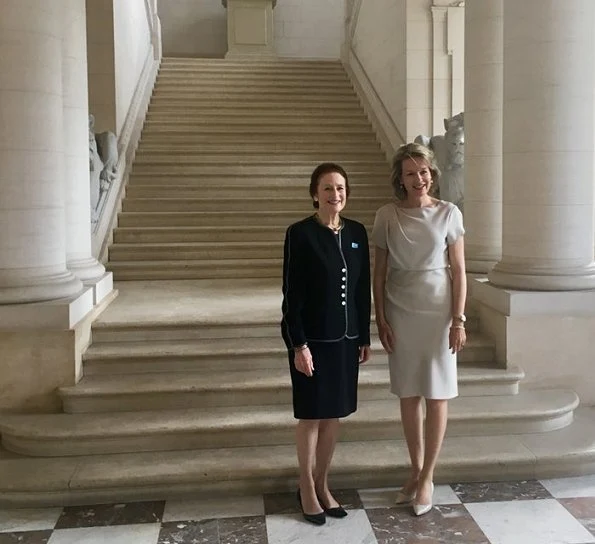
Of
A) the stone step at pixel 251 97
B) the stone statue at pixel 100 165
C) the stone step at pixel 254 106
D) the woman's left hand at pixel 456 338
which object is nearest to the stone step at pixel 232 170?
the stone statue at pixel 100 165

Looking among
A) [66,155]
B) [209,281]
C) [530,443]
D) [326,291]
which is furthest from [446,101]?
[326,291]

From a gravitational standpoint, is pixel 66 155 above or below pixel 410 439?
above

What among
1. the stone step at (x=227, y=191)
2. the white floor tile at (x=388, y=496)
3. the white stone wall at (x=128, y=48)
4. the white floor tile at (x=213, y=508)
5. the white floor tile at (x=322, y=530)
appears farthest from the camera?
the white stone wall at (x=128, y=48)

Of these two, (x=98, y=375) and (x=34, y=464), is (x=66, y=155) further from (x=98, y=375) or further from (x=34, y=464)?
(x=34, y=464)

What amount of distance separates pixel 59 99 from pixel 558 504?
3.83 meters

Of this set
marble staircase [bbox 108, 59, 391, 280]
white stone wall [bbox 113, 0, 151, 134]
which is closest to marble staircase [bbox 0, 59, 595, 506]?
marble staircase [bbox 108, 59, 391, 280]

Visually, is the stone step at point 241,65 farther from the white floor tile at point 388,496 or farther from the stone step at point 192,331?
the white floor tile at point 388,496

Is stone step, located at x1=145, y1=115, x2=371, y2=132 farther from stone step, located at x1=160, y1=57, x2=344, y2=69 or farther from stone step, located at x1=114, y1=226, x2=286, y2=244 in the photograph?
stone step, located at x1=114, y1=226, x2=286, y2=244

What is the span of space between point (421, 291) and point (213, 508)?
1527 mm

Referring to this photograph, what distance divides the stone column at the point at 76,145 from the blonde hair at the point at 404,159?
295 cm

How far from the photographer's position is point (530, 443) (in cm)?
424

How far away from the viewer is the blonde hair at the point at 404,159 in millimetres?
3367

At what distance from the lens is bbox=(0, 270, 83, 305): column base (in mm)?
4488

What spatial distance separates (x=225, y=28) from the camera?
16891 mm
